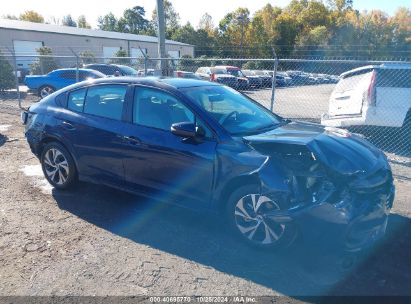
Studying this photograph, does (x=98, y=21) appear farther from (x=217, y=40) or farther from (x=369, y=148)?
(x=369, y=148)

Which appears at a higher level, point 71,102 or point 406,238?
point 71,102

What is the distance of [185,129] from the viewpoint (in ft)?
12.0

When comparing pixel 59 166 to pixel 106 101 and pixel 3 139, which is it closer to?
pixel 106 101

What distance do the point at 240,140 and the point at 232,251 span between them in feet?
3.69

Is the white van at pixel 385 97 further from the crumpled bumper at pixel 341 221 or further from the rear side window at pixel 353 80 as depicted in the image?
the crumpled bumper at pixel 341 221

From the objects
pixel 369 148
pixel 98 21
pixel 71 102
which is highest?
pixel 98 21

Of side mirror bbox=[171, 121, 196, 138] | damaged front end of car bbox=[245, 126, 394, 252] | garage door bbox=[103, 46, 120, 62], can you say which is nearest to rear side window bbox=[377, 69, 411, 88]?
damaged front end of car bbox=[245, 126, 394, 252]

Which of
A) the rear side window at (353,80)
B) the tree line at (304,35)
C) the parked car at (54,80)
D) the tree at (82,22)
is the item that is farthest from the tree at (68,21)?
the rear side window at (353,80)

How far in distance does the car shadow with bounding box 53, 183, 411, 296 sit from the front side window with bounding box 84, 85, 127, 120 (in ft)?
3.94

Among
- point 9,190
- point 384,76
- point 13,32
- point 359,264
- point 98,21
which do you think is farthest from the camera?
point 98,21

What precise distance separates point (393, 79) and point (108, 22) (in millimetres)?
102837

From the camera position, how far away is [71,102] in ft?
16.0

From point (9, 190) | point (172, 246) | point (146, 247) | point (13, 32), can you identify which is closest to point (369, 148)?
point (172, 246)

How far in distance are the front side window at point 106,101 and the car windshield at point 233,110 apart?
2.83 feet
